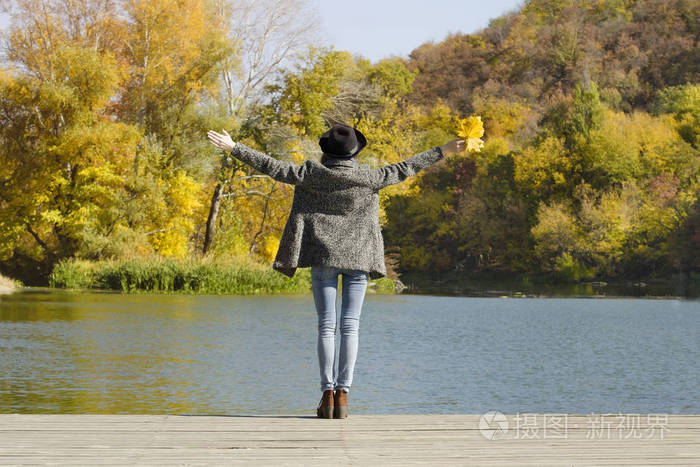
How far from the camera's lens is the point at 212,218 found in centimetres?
3291

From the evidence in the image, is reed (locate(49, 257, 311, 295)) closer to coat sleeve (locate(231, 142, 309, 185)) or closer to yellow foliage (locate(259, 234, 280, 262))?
yellow foliage (locate(259, 234, 280, 262))

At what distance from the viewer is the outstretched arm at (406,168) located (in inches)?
188

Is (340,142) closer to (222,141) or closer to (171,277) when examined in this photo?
(222,141)

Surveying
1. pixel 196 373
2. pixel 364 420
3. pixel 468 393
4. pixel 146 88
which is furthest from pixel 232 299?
pixel 364 420

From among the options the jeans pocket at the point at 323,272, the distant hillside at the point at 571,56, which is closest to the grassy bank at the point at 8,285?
the jeans pocket at the point at 323,272

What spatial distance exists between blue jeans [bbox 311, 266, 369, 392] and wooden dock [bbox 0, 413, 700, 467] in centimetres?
23

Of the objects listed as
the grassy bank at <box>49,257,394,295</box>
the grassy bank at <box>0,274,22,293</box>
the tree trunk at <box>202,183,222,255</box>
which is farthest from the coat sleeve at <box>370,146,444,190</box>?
the tree trunk at <box>202,183,222,255</box>

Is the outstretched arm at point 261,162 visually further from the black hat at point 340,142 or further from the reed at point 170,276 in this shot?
the reed at point 170,276

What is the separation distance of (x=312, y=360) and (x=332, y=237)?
733 cm

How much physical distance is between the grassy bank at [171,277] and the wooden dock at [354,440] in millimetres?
21895

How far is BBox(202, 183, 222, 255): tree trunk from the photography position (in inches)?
1280

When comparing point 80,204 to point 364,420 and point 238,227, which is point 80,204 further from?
point 364,420

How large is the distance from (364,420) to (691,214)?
124 feet

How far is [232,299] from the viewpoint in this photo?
23.7m
